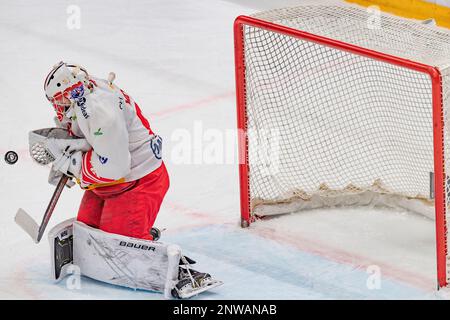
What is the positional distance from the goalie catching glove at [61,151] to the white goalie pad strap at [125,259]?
0.76 feet

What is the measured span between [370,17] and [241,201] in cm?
87

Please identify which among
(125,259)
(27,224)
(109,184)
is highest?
(109,184)

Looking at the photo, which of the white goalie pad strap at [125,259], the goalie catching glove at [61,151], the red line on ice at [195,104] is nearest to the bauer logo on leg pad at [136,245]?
the white goalie pad strap at [125,259]

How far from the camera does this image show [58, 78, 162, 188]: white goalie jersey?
12.1 ft

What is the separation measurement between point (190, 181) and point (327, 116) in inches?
25.8

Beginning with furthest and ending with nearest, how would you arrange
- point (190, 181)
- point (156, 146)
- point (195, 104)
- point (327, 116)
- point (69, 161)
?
1. point (195, 104)
2. point (190, 181)
3. point (327, 116)
4. point (156, 146)
5. point (69, 161)

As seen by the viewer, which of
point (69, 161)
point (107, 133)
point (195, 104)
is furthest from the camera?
point (195, 104)

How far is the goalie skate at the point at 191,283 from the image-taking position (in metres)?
3.79

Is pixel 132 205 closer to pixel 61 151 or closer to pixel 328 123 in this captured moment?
pixel 61 151

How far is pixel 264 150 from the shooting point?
4.57 metres

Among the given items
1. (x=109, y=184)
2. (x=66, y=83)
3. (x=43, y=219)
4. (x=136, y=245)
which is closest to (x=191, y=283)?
(x=136, y=245)

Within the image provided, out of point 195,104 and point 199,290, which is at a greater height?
point 195,104

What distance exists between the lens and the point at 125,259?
152 inches

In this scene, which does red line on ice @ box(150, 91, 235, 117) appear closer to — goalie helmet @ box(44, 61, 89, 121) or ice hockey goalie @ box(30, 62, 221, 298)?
ice hockey goalie @ box(30, 62, 221, 298)
